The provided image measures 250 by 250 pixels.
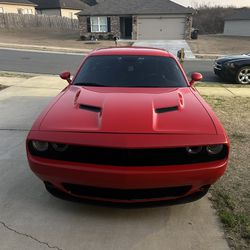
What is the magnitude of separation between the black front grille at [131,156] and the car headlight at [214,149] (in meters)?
0.04

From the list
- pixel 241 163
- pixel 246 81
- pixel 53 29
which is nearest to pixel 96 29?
pixel 53 29

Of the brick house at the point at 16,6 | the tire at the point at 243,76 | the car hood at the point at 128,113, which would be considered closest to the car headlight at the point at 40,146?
the car hood at the point at 128,113

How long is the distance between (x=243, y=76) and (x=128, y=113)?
9.89 metres

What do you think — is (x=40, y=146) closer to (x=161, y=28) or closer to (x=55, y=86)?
(x=55, y=86)

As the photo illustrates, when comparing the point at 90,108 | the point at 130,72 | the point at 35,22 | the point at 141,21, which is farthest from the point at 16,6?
the point at 90,108

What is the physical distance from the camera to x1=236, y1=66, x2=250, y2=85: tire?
12.2 m

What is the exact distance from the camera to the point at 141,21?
36875mm

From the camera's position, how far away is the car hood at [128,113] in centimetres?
322

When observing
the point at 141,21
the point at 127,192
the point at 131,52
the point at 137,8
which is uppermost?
the point at 131,52

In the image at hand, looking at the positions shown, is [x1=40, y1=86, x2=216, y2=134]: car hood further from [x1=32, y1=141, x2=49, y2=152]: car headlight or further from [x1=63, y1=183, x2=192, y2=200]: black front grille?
[x1=63, y1=183, x2=192, y2=200]: black front grille

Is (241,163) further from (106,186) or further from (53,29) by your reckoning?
(53,29)

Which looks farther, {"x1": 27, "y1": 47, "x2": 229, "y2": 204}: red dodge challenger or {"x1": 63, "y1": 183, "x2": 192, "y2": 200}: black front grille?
{"x1": 63, "y1": 183, "x2": 192, "y2": 200}: black front grille

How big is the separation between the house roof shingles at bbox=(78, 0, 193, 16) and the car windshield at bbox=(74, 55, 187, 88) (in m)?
32.8

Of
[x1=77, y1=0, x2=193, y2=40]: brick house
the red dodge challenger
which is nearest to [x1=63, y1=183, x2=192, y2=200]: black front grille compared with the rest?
the red dodge challenger
